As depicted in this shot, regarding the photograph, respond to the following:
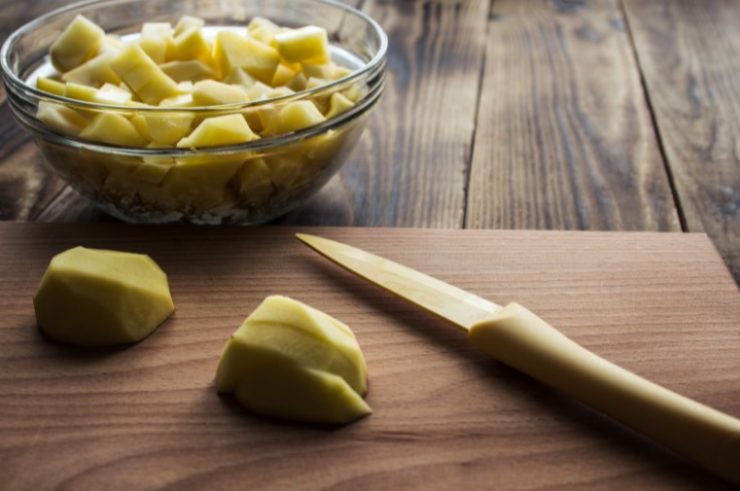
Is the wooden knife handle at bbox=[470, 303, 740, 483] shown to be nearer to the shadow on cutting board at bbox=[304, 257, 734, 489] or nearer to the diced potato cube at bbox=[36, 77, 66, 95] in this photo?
the shadow on cutting board at bbox=[304, 257, 734, 489]

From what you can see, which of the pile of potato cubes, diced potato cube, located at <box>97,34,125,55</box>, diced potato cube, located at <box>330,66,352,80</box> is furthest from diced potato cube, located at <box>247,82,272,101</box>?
diced potato cube, located at <box>97,34,125,55</box>

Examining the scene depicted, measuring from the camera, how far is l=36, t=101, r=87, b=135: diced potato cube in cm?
113

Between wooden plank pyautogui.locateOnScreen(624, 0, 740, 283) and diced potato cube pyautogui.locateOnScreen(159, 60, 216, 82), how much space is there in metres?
0.72

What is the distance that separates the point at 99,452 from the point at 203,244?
388 mm

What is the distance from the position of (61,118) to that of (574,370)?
675 millimetres

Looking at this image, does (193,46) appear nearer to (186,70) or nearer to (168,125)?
(186,70)

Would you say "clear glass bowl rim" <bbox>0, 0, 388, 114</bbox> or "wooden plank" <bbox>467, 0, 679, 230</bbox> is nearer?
"clear glass bowl rim" <bbox>0, 0, 388, 114</bbox>

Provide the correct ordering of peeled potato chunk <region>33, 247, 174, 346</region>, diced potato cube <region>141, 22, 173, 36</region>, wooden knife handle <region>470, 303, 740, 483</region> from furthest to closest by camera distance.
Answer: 1. diced potato cube <region>141, 22, 173, 36</region>
2. peeled potato chunk <region>33, 247, 174, 346</region>
3. wooden knife handle <region>470, 303, 740, 483</region>

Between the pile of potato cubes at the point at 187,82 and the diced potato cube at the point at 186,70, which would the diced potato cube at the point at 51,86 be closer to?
the pile of potato cubes at the point at 187,82

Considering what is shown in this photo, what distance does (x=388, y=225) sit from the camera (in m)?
1.32

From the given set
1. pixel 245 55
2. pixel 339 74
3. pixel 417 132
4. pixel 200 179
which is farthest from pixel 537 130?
pixel 200 179

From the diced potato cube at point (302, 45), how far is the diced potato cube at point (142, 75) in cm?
16

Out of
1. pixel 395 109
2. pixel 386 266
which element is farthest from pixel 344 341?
pixel 395 109

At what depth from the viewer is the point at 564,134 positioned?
161 centimetres
